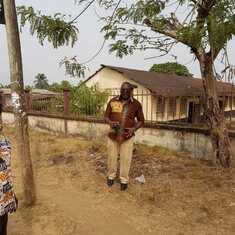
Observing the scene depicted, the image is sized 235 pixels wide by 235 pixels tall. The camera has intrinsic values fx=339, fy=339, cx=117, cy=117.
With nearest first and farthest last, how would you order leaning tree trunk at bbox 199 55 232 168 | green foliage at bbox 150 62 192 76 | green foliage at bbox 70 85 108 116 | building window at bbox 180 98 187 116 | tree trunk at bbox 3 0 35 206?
tree trunk at bbox 3 0 35 206 < leaning tree trunk at bbox 199 55 232 168 < green foliage at bbox 70 85 108 116 < building window at bbox 180 98 187 116 < green foliage at bbox 150 62 192 76

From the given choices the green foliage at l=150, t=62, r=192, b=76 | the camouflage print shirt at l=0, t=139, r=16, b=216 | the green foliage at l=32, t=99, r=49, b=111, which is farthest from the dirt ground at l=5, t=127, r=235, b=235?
the green foliage at l=150, t=62, r=192, b=76

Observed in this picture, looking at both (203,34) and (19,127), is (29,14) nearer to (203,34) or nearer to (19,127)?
→ (19,127)

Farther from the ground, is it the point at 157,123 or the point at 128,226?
the point at 157,123

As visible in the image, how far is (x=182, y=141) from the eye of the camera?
7.73 meters

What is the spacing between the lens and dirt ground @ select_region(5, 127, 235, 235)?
422cm

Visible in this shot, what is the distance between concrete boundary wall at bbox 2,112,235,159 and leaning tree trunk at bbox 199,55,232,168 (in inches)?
15.1

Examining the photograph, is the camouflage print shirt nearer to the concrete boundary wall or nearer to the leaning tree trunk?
the leaning tree trunk

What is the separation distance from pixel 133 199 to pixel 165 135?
3.17m

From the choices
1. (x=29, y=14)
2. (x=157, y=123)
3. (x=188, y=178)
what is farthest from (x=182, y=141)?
(x=29, y=14)

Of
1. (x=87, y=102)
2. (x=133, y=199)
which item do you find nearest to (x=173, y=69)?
(x=87, y=102)

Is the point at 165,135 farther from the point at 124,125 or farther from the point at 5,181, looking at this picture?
the point at 5,181

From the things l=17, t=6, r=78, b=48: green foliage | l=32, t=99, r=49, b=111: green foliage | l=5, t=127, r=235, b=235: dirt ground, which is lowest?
l=5, t=127, r=235, b=235: dirt ground

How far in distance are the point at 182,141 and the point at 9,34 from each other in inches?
183

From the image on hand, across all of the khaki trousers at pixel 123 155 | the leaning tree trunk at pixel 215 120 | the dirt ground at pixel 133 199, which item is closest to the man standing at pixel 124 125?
the khaki trousers at pixel 123 155
